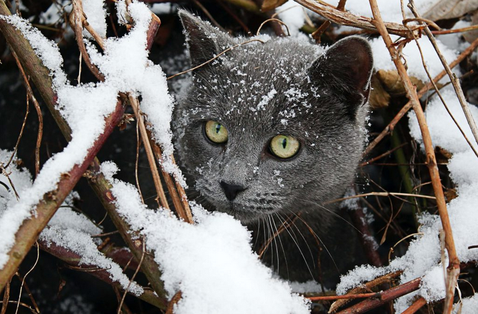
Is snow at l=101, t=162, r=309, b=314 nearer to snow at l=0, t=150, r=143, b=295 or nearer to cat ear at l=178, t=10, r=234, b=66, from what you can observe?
snow at l=0, t=150, r=143, b=295

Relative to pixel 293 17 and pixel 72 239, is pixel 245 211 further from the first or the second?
pixel 293 17

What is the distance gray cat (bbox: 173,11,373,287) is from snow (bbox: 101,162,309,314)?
0.27m

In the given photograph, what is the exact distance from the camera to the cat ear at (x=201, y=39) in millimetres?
1435

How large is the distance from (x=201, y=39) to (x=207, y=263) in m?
0.77

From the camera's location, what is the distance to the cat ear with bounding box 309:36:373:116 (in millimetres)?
1270

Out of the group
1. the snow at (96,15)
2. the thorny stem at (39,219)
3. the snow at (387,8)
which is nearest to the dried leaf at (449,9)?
the snow at (387,8)

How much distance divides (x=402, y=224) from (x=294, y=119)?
34.2 inches

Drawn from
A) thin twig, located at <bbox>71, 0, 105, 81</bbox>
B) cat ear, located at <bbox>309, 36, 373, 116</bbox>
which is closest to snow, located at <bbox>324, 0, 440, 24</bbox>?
cat ear, located at <bbox>309, 36, 373, 116</bbox>

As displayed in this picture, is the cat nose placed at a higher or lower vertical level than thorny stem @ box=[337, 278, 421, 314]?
higher

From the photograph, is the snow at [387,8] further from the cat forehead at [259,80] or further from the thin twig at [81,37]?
the thin twig at [81,37]

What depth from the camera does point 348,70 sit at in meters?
1.33

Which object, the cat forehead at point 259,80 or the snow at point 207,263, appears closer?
the snow at point 207,263

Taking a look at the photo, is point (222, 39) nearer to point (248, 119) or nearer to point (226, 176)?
point (248, 119)

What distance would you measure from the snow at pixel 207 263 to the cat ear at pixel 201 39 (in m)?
0.58
